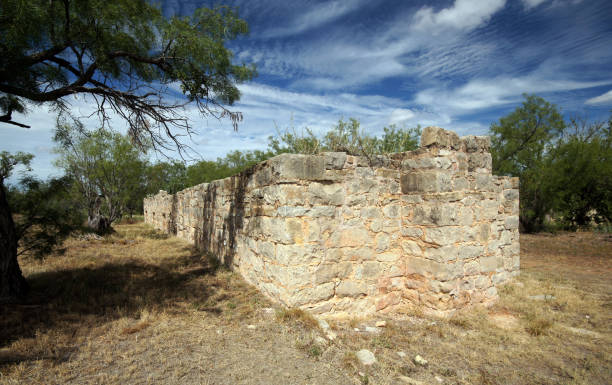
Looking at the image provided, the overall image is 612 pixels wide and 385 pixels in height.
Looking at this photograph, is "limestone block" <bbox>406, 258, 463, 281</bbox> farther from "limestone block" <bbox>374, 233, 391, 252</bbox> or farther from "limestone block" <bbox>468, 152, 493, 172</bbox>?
"limestone block" <bbox>468, 152, 493, 172</bbox>

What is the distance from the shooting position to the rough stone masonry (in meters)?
4.08

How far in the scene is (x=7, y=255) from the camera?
4.57 m

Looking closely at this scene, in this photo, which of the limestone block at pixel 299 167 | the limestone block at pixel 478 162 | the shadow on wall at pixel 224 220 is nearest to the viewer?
the limestone block at pixel 299 167

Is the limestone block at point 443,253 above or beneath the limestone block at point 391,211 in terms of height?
beneath

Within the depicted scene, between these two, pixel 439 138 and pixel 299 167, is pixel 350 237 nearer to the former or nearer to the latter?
pixel 299 167

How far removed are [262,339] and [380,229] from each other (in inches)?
92.3

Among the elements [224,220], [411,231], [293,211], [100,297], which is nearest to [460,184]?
[411,231]

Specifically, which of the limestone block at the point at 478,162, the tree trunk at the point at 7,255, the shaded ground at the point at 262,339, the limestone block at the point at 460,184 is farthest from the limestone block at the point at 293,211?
the tree trunk at the point at 7,255

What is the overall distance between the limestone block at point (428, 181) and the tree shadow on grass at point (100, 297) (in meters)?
3.45

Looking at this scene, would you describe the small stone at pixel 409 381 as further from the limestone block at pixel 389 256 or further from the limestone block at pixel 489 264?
the limestone block at pixel 489 264

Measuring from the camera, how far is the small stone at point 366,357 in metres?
3.03

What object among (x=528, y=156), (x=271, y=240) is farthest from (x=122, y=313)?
(x=528, y=156)

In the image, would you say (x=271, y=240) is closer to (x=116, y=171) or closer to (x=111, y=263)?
(x=111, y=263)

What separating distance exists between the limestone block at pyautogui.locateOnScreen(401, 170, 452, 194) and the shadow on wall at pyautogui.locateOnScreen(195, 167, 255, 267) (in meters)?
2.66
